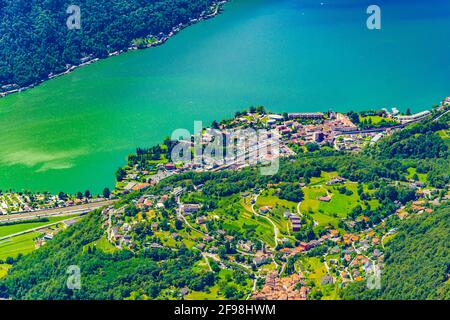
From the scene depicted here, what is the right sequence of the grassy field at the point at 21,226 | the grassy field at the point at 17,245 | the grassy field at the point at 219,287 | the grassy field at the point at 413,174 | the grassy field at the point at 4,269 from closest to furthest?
the grassy field at the point at 219,287 < the grassy field at the point at 4,269 < the grassy field at the point at 17,245 < the grassy field at the point at 21,226 < the grassy field at the point at 413,174

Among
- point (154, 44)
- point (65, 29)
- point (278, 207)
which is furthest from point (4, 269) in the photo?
point (65, 29)

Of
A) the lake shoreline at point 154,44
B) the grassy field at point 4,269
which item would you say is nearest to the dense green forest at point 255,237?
the grassy field at point 4,269

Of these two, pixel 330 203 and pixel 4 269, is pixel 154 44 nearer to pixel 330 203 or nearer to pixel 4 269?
pixel 330 203

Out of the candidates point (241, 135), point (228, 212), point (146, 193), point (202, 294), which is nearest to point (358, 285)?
point (202, 294)

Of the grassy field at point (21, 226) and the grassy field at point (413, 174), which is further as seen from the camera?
the grassy field at point (413, 174)

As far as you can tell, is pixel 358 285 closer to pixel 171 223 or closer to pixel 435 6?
pixel 171 223

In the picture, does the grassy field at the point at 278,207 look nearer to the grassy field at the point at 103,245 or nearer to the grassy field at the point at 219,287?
the grassy field at the point at 219,287
